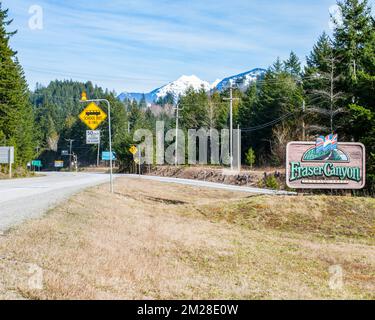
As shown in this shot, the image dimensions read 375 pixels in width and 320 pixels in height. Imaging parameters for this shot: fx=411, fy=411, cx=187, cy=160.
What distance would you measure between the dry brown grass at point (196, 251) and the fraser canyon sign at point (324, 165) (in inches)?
49.9

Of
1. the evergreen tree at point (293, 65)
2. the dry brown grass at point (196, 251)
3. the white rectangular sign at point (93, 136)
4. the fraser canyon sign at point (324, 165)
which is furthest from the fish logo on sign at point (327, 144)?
the evergreen tree at point (293, 65)

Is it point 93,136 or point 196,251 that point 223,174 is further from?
point 196,251

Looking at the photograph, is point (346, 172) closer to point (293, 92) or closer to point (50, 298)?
point (50, 298)

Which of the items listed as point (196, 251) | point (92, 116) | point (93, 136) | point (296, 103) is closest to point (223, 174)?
Answer: point (296, 103)

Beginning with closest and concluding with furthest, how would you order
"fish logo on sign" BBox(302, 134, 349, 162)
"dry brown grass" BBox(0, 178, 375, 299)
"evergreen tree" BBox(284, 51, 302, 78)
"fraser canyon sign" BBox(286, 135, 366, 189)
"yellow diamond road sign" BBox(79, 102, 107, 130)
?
"dry brown grass" BBox(0, 178, 375, 299) < "yellow diamond road sign" BBox(79, 102, 107, 130) < "fraser canyon sign" BBox(286, 135, 366, 189) < "fish logo on sign" BBox(302, 134, 349, 162) < "evergreen tree" BBox(284, 51, 302, 78)

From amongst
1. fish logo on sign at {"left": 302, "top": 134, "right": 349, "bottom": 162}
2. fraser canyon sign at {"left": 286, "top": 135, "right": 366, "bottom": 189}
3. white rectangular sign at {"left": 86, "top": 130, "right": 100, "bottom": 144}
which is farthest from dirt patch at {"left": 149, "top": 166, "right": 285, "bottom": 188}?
white rectangular sign at {"left": 86, "top": 130, "right": 100, "bottom": 144}

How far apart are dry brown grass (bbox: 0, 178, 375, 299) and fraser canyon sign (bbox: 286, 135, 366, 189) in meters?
1.27

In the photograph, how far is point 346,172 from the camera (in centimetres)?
2227

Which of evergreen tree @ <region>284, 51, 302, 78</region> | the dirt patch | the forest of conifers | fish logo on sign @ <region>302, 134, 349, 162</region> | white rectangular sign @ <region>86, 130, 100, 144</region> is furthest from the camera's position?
evergreen tree @ <region>284, 51, 302, 78</region>

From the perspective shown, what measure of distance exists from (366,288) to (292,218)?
33.0 feet

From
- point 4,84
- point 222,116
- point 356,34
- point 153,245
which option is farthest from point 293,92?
point 153,245

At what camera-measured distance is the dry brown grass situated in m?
7.70

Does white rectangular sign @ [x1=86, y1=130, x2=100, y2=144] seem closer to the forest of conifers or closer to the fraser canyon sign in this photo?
the fraser canyon sign

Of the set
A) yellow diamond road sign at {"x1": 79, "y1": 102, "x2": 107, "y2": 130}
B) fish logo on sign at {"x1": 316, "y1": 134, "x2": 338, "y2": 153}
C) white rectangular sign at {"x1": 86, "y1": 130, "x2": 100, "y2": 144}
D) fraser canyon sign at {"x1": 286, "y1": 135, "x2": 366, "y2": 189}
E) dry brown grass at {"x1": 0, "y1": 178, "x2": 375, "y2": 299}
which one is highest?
yellow diamond road sign at {"x1": 79, "y1": 102, "x2": 107, "y2": 130}
